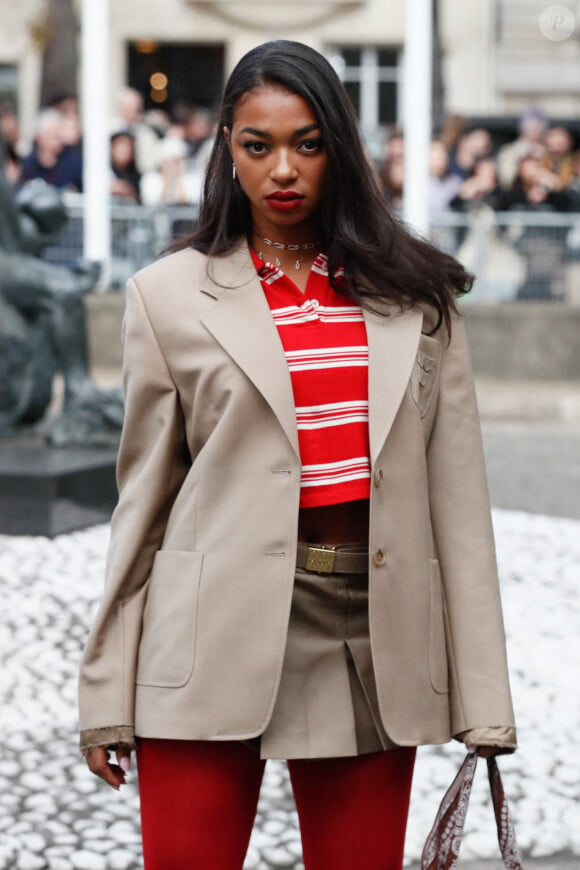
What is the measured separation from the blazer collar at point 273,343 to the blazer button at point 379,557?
15 centimetres

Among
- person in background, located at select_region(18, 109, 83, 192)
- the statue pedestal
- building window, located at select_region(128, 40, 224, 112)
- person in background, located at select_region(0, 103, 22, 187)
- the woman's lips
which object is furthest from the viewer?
building window, located at select_region(128, 40, 224, 112)

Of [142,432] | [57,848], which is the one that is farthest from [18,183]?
[142,432]

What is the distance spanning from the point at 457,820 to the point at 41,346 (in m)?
6.27

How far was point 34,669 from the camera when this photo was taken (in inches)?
215

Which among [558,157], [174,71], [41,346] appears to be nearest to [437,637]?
[41,346]

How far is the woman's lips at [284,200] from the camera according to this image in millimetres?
2562

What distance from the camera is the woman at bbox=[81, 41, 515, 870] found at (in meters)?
2.47

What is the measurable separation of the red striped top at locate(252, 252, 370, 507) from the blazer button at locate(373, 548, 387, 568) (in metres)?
0.10

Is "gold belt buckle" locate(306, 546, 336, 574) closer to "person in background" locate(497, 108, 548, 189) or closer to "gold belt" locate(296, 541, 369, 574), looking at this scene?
"gold belt" locate(296, 541, 369, 574)

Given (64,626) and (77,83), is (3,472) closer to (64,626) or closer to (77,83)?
(64,626)

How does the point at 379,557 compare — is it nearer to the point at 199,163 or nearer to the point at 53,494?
the point at 53,494

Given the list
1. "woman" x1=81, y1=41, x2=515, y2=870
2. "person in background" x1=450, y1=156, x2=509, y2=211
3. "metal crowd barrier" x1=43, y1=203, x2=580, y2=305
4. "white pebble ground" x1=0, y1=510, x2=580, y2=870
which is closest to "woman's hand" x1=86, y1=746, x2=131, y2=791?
"woman" x1=81, y1=41, x2=515, y2=870

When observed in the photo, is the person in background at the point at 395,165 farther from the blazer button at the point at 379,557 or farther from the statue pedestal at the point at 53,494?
the blazer button at the point at 379,557

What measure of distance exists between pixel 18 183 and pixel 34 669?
7785 mm
